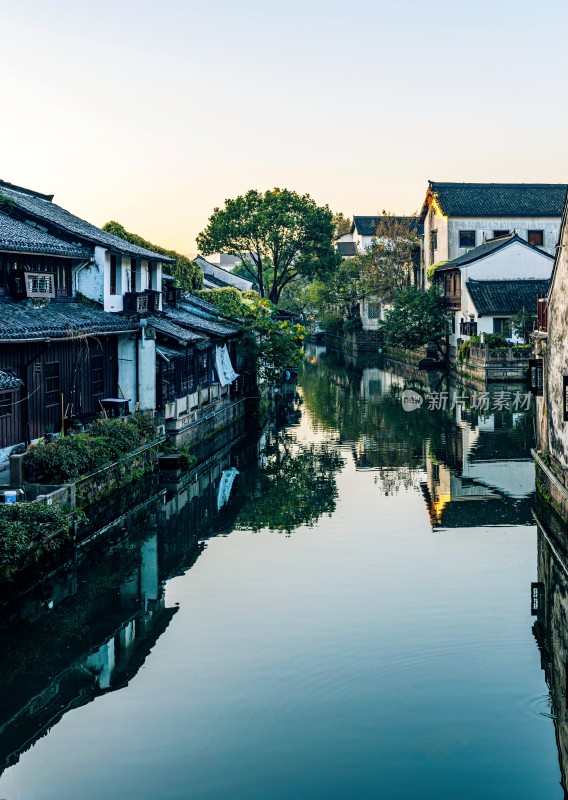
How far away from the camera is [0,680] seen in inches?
565

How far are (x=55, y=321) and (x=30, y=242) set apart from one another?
109 inches

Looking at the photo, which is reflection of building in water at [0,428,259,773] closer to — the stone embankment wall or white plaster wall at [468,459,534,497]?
the stone embankment wall

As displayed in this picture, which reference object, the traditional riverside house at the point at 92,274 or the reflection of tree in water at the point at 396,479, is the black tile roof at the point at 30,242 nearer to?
the traditional riverside house at the point at 92,274

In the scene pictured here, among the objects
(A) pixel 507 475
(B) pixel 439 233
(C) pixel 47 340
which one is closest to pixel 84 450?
(C) pixel 47 340

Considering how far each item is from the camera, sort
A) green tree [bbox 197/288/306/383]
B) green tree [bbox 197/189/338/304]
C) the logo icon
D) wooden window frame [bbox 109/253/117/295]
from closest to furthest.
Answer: wooden window frame [bbox 109/253/117/295]
green tree [bbox 197/288/306/383]
the logo icon
green tree [bbox 197/189/338/304]

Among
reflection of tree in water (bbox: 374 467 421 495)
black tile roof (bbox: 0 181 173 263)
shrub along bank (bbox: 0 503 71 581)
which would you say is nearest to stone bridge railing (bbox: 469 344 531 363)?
black tile roof (bbox: 0 181 173 263)

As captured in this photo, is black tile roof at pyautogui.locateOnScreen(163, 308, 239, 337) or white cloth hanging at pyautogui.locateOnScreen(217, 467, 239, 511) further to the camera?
black tile roof at pyautogui.locateOnScreen(163, 308, 239, 337)

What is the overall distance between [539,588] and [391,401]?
32.7 m

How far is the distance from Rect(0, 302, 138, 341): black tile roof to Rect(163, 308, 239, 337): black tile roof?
6809mm

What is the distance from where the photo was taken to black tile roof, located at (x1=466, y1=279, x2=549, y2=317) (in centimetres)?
6147

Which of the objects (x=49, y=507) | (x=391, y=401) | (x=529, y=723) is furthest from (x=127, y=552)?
(x=391, y=401)

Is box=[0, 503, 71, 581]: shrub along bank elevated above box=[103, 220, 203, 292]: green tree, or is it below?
below

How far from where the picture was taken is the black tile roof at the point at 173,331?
33531 millimetres

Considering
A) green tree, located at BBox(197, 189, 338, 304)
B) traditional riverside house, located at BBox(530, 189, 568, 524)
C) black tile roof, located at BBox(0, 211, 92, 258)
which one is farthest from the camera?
green tree, located at BBox(197, 189, 338, 304)
